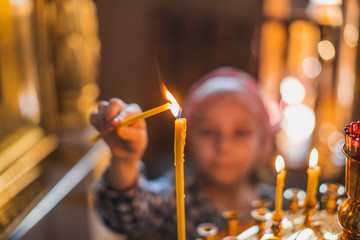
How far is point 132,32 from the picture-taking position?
2.56 m

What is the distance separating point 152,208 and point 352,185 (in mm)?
661

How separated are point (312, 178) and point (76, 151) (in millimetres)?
893

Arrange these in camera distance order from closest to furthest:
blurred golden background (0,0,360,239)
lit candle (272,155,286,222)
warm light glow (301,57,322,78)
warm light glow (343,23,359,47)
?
lit candle (272,155,286,222) → blurred golden background (0,0,360,239) → warm light glow (343,23,359,47) → warm light glow (301,57,322,78)

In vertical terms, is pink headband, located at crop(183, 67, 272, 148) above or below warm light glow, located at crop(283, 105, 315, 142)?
above

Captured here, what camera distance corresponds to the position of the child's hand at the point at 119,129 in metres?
0.60

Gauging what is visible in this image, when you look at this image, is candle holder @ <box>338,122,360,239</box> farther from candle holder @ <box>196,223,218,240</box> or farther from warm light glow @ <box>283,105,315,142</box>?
warm light glow @ <box>283,105,315,142</box>

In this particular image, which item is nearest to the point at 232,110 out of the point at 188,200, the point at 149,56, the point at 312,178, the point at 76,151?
the point at 188,200

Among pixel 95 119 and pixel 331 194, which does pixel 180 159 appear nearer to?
pixel 95 119

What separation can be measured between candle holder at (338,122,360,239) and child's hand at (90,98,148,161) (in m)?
0.33

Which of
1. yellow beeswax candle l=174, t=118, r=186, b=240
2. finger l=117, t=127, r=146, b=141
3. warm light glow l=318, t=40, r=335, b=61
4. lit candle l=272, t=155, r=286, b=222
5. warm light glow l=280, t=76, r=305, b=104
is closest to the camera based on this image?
yellow beeswax candle l=174, t=118, r=186, b=240

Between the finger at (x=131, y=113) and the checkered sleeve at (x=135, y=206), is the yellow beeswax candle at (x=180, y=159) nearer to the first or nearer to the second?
the finger at (x=131, y=113)

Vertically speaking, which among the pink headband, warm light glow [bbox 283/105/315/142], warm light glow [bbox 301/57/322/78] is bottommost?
warm light glow [bbox 283/105/315/142]

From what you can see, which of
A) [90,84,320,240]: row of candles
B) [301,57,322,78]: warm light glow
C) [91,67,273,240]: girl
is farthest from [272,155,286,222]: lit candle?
[301,57,322,78]: warm light glow

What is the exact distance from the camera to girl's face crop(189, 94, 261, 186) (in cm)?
98
